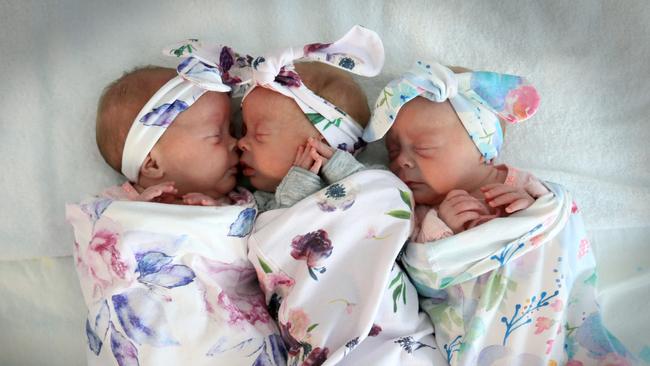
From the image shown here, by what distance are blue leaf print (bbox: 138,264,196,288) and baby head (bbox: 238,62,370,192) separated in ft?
0.88

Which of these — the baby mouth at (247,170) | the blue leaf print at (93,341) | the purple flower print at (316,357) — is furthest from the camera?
Answer: the baby mouth at (247,170)

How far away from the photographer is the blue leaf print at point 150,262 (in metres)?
1.25

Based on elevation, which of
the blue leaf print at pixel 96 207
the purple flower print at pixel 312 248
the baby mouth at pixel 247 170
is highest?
the baby mouth at pixel 247 170

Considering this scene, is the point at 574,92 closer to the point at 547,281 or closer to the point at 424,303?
the point at 547,281

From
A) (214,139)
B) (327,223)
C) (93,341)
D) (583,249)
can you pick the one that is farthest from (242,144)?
(583,249)

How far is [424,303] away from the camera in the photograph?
1338 millimetres

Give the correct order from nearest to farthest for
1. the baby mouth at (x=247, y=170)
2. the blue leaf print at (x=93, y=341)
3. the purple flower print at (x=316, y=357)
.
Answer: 1. the purple flower print at (x=316, y=357)
2. the blue leaf print at (x=93, y=341)
3. the baby mouth at (x=247, y=170)

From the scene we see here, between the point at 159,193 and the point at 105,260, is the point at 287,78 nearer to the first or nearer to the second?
the point at 159,193

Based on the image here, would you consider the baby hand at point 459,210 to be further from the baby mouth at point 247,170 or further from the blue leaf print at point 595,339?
the baby mouth at point 247,170

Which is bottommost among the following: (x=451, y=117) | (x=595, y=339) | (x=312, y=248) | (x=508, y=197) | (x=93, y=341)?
(x=93, y=341)

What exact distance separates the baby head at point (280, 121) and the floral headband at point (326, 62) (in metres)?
0.02

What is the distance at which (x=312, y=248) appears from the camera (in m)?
1.25

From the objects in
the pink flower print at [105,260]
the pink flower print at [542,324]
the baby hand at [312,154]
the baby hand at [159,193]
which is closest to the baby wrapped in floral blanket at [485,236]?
the pink flower print at [542,324]

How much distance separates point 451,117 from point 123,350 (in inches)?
32.7
